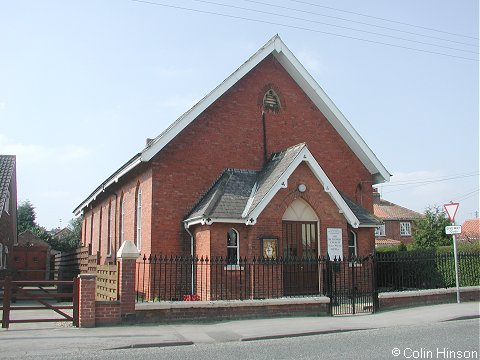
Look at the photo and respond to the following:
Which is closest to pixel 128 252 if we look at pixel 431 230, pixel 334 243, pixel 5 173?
pixel 334 243

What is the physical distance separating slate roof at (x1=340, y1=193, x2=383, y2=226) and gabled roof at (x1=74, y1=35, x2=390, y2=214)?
82.7 inches

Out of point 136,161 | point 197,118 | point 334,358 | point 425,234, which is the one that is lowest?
point 334,358

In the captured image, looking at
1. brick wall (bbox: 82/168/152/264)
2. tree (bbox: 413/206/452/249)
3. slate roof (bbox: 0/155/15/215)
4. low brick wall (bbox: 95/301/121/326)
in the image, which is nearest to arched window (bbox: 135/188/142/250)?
brick wall (bbox: 82/168/152/264)

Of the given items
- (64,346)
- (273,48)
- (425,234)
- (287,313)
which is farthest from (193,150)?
(425,234)

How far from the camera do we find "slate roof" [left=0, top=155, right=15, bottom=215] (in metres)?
25.3

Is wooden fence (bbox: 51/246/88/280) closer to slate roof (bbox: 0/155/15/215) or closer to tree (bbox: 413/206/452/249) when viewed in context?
slate roof (bbox: 0/155/15/215)

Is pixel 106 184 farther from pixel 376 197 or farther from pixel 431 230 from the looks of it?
pixel 376 197

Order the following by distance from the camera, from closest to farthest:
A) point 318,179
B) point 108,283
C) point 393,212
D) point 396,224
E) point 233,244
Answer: point 108,283 < point 233,244 < point 318,179 < point 396,224 < point 393,212

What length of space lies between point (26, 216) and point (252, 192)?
2346 inches

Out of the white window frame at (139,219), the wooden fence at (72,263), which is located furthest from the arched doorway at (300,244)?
the wooden fence at (72,263)

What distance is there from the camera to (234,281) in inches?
685

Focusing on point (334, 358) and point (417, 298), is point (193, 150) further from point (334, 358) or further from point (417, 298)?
point (334, 358)

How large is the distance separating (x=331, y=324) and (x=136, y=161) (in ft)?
29.6

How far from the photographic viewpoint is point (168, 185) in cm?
1866
